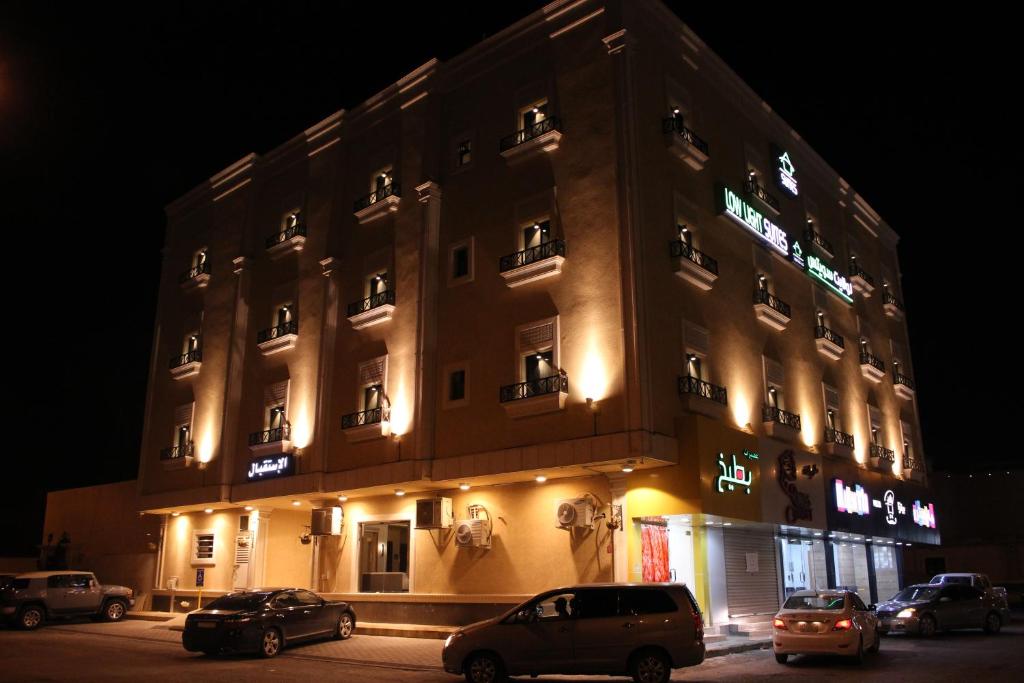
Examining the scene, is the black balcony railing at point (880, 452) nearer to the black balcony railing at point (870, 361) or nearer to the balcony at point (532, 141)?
the black balcony railing at point (870, 361)

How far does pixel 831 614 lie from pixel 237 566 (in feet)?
67.3

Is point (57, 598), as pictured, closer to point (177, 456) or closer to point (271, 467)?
point (177, 456)

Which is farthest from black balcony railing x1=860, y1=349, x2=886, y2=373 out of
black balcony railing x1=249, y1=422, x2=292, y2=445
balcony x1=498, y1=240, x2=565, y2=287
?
black balcony railing x1=249, y1=422, x2=292, y2=445

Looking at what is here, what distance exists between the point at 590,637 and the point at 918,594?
1401cm

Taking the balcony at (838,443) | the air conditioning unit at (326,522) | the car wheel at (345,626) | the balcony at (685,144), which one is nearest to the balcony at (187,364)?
the air conditioning unit at (326,522)

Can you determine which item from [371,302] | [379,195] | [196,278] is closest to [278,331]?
[371,302]

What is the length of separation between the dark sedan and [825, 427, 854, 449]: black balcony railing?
17.0m

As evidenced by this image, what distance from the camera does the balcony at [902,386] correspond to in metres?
35.3

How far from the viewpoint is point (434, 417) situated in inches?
961

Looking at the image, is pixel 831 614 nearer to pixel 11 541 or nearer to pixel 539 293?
pixel 539 293

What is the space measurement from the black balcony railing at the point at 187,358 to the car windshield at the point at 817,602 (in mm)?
23878

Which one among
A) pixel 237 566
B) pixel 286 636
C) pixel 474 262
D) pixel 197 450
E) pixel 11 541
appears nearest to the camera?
pixel 286 636

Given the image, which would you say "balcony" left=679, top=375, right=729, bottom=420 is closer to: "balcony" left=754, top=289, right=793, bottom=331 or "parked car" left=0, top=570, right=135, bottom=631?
"balcony" left=754, top=289, right=793, bottom=331

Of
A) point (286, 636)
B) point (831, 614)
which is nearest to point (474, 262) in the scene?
point (286, 636)
